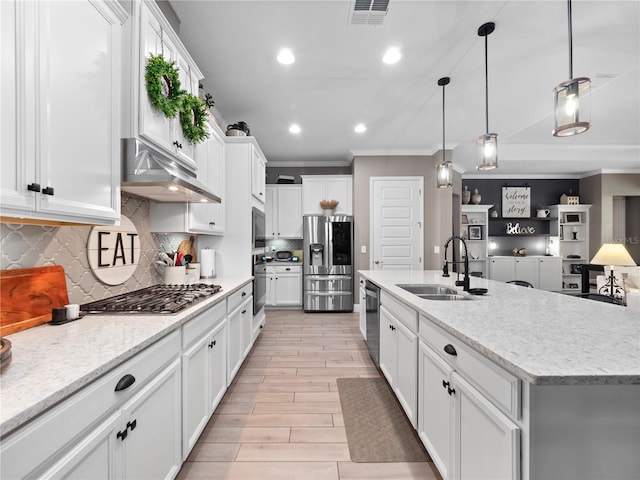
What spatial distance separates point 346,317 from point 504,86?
381 cm

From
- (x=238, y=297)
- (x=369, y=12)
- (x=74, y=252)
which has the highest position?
(x=369, y=12)

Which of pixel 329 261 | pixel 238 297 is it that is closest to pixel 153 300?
pixel 238 297

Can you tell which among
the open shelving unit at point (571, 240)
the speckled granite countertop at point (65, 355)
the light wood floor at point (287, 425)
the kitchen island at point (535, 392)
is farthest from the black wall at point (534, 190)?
the speckled granite countertop at point (65, 355)

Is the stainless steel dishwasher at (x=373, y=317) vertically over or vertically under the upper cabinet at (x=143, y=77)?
under

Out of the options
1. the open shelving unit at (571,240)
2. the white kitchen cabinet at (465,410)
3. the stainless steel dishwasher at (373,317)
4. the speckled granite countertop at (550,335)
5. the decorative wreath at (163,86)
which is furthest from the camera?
the open shelving unit at (571,240)

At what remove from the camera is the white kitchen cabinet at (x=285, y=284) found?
550cm

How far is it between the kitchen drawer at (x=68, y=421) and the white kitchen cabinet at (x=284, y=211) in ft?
14.9

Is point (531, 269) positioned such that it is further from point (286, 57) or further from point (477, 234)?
point (286, 57)

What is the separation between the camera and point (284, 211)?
18.7 ft

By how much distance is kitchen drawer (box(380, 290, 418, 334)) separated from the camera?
5.96 feet

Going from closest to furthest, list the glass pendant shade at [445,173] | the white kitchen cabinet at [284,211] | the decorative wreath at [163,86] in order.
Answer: the decorative wreath at [163,86] → the glass pendant shade at [445,173] → the white kitchen cabinet at [284,211]

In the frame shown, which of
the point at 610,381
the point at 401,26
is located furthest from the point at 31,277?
the point at 401,26

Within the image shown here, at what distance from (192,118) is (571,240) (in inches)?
322

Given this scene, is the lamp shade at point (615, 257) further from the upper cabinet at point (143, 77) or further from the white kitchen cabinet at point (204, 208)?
the upper cabinet at point (143, 77)
